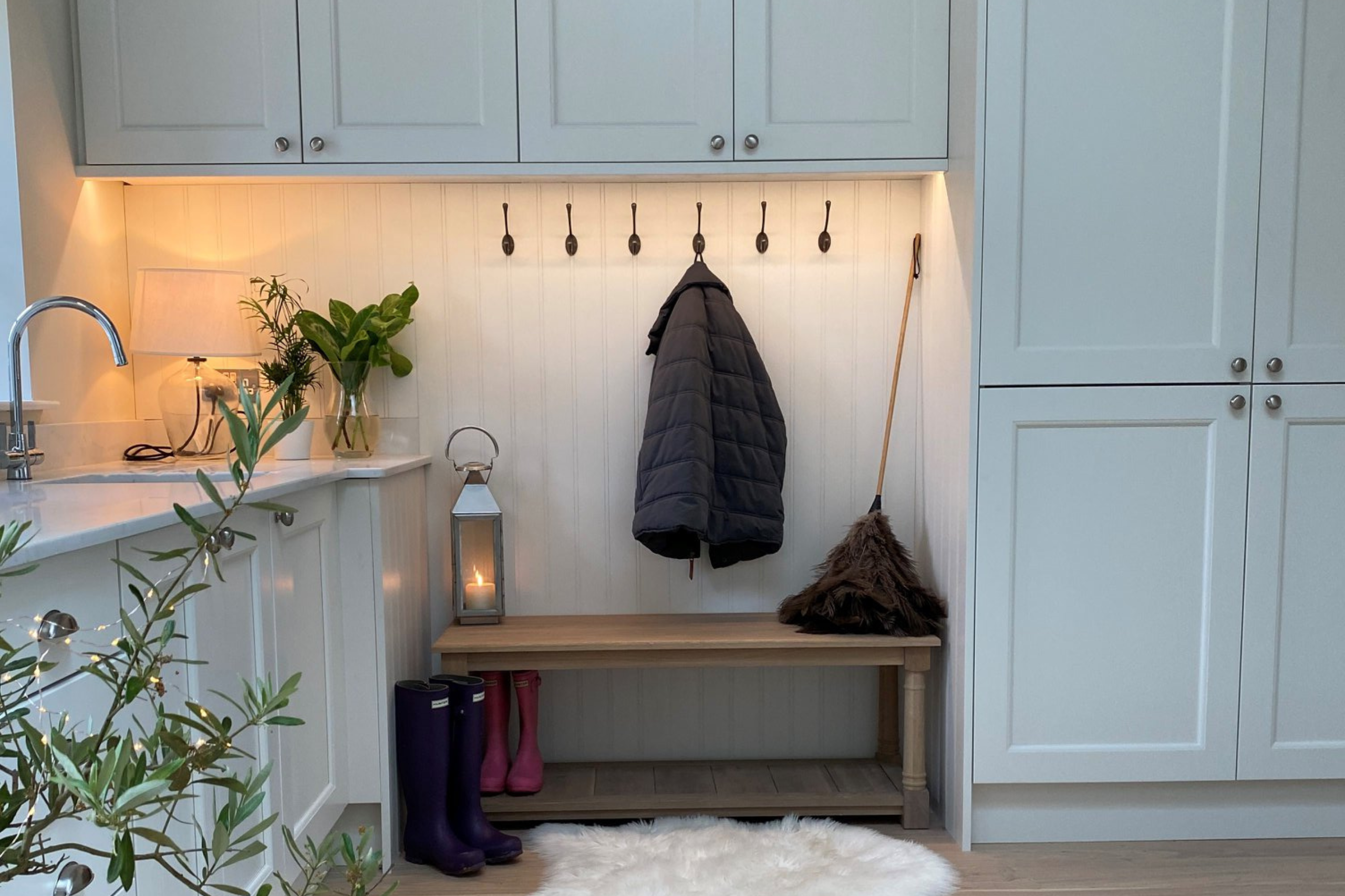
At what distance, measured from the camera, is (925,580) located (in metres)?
2.57

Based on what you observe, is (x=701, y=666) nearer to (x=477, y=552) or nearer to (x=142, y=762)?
(x=477, y=552)

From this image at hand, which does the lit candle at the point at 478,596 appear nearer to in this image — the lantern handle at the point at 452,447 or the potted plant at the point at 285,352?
the lantern handle at the point at 452,447

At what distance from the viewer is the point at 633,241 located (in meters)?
2.62

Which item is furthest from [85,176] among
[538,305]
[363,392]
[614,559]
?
[614,559]

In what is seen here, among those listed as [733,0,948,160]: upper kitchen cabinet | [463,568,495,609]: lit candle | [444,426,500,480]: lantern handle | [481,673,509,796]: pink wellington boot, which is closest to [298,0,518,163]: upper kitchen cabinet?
[733,0,948,160]: upper kitchen cabinet

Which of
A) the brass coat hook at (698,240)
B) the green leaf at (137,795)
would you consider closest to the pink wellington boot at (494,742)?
the brass coat hook at (698,240)

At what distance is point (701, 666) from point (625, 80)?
1.40 m

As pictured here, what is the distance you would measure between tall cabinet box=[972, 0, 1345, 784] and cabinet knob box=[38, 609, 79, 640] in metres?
1.77

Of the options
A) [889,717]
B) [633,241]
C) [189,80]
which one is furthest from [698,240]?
[889,717]

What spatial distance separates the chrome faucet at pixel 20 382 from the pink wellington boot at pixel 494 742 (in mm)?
1118

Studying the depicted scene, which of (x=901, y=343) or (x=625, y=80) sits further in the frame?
(x=901, y=343)

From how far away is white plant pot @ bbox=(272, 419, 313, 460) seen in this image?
239 centimetres

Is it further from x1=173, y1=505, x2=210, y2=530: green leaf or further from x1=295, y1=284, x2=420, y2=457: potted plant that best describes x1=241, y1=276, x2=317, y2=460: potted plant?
x1=173, y1=505, x2=210, y2=530: green leaf

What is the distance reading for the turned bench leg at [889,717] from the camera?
8.66ft
